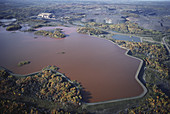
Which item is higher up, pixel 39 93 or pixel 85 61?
pixel 85 61

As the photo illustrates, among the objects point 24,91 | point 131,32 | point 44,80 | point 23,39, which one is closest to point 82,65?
point 44,80

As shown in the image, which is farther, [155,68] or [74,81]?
[155,68]

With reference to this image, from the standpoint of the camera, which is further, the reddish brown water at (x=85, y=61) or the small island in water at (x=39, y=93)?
the reddish brown water at (x=85, y=61)

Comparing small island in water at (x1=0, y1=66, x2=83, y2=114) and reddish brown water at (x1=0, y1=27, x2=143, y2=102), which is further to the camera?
reddish brown water at (x1=0, y1=27, x2=143, y2=102)

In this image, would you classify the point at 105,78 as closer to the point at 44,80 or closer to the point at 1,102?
the point at 44,80

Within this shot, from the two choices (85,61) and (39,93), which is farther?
(85,61)

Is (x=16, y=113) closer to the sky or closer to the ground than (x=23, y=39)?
closer to the ground

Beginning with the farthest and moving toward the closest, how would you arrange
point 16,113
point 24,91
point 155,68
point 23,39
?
point 23,39, point 155,68, point 24,91, point 16,113

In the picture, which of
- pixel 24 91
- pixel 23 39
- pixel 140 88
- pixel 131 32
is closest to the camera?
pixel 24 91
